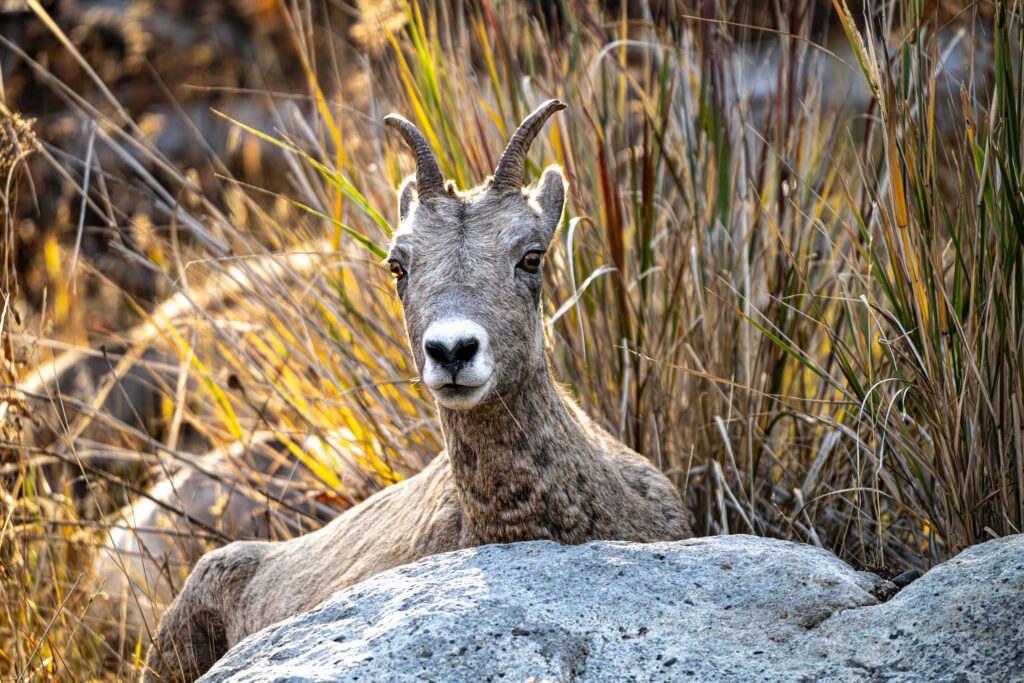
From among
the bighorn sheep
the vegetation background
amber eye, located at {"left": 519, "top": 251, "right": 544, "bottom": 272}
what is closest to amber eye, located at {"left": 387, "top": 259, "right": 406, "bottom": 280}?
the bighorn sheep

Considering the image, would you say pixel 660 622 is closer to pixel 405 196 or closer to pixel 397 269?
pixel 397 269

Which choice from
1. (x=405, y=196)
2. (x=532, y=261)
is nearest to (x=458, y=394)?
(x=532, y=261)

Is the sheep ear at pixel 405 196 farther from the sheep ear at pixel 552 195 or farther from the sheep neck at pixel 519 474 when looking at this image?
the sheep neck at pixel 519 474

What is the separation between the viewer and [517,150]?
3.60 m

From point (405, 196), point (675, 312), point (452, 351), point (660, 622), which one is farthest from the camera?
point (675, 312)

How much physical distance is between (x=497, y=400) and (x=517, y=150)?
84 centimetres

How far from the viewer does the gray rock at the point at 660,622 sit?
2311 millimetres

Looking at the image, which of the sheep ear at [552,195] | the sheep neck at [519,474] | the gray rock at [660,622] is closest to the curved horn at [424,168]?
the sheep ear at [552,195]

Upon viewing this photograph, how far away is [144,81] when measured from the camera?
12.9m

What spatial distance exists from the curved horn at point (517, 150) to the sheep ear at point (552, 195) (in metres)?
0.14

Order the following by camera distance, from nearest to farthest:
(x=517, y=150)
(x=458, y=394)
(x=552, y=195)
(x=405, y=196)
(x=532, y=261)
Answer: (x=458, y=394)
(x=532, y=261)
(x=517, y=150)
(x=552, y=195)
(x=405, y=196)

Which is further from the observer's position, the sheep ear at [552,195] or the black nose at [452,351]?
the sheep ear at [552,195]

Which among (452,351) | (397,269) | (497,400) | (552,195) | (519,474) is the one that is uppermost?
(552,195)

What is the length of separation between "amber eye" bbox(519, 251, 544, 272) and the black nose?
0.52 metres
